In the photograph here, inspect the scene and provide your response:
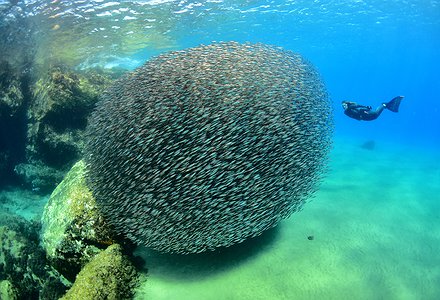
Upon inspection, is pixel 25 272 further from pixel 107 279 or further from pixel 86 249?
pixel 107 279

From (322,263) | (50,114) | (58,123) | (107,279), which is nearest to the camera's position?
(107,279)

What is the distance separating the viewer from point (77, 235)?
6.38 meters

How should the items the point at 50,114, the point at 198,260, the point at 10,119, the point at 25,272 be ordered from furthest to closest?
the point at 10,119
the point at 50,114
the point at 25,272
the point at 198,260

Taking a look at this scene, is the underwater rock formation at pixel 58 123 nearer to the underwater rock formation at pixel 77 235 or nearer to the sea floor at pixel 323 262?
the underwater rock formation at pixel 77 235

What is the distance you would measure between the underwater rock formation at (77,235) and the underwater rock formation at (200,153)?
36 centimetres

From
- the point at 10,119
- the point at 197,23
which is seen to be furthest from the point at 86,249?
the point at 197,23

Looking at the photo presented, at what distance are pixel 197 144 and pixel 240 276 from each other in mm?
2649

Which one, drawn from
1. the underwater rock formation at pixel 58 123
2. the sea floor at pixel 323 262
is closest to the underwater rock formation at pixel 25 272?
the sea floor at pixel 323 262

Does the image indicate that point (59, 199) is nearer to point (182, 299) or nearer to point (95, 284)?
point (95, 284)

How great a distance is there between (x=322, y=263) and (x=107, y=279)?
406cm

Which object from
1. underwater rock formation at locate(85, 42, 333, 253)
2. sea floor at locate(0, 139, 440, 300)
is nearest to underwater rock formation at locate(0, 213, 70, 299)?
sea floor at locate(0, 139, 440, 300)

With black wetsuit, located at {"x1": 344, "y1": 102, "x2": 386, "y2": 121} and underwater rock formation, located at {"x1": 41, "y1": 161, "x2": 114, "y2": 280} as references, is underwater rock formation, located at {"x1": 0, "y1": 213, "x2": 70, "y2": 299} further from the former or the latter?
black wetsuit, located at {"x1": 344, "y1": 102, "x2": 386, "y2": 121}

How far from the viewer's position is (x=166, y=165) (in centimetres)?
540

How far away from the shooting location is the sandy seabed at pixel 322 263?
5.67m
